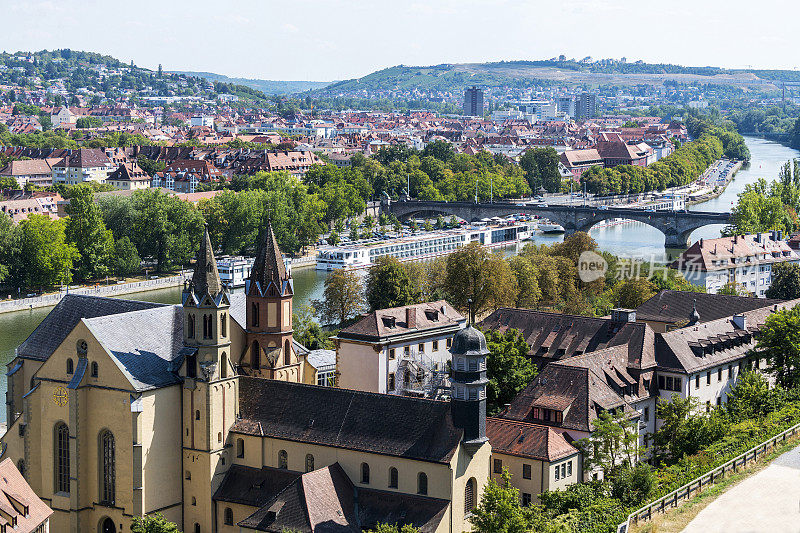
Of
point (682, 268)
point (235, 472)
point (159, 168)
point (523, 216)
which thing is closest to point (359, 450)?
point (235, 472)

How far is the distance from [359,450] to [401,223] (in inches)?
3241

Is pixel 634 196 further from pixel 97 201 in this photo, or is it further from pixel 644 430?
pixel 644 430

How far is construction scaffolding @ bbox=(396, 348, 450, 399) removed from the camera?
4597 cm

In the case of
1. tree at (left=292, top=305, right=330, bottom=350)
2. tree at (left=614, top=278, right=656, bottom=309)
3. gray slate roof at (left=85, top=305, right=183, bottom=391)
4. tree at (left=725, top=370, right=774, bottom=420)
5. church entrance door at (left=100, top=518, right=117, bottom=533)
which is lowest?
church entrance door at (left=100, top=518, right=117, bottom=533)

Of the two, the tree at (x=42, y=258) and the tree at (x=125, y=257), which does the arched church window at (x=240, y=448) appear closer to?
the tree at (x=42, y=258)

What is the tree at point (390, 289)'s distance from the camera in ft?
205

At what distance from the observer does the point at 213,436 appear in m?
35.3

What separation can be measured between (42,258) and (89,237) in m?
6.35

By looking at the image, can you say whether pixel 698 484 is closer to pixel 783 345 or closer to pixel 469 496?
pixel 469 496

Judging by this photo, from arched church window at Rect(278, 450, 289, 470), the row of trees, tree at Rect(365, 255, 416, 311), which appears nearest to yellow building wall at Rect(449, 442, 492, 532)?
arched church window at Rect(278, 450, 289, 470)

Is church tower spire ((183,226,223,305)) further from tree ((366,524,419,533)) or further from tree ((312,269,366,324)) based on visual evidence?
tree ((312,269,366,324))

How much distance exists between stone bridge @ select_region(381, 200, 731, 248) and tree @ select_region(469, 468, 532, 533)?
67.1 meters

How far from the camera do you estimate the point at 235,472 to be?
117ft

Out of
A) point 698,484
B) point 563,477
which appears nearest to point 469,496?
point 563,477
